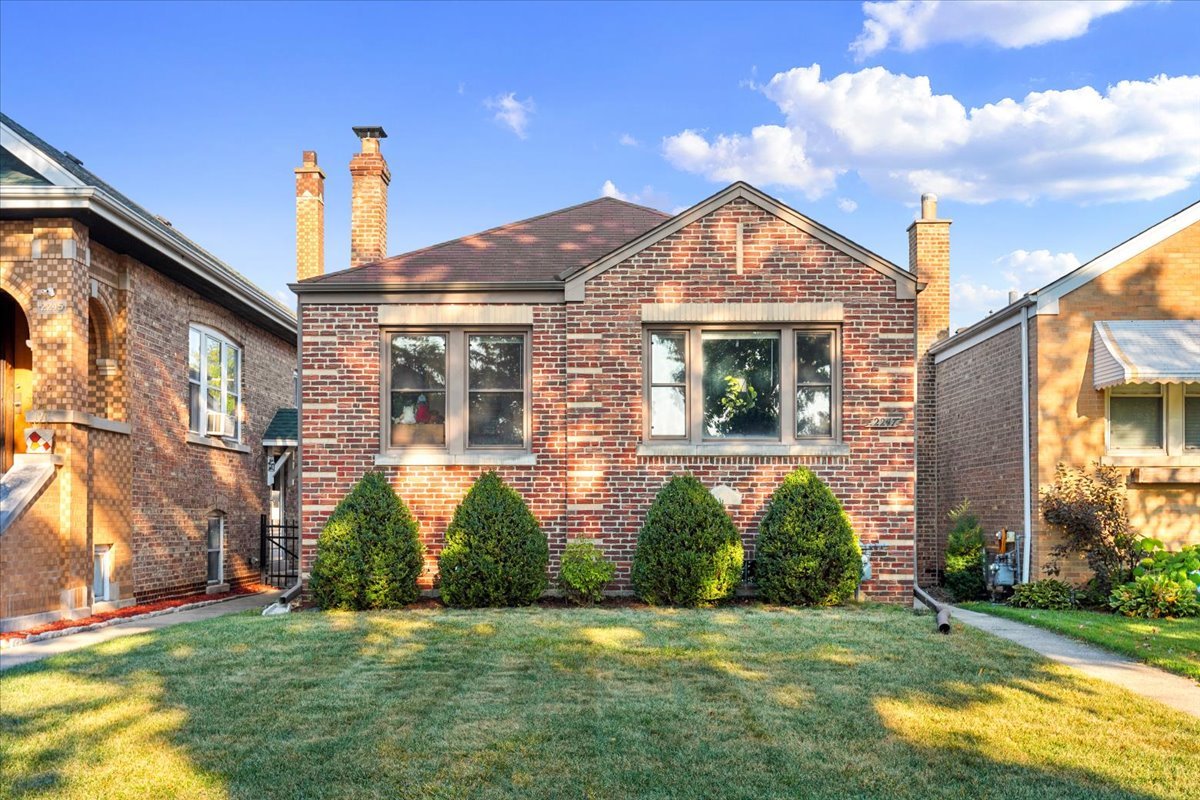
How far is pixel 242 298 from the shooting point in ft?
54.2

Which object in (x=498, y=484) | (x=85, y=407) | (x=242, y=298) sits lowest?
(x=498, y=484)

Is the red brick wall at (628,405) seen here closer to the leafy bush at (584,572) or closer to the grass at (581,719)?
the leafy bush at (584,572)

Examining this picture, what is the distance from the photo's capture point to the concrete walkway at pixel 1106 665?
295 inches

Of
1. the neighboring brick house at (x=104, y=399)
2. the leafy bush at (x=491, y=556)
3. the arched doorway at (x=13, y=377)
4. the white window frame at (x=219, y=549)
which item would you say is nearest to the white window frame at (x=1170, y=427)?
the leafy bush at (x=491, y=556)

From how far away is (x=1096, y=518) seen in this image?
13.2 meters

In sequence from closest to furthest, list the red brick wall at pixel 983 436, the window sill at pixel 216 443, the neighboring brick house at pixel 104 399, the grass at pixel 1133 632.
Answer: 1. the grass at pixel 1133 632
2. the neighboring brick house at pixel 104 399
3. the red brick wall at pixel 983 436
4. the window sill at pixel 216 443

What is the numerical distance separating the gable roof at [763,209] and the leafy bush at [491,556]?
9.84 ft

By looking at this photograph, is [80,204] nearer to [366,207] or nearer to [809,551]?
[366,207]

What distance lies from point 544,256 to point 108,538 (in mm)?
6951

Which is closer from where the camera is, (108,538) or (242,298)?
(108,538)

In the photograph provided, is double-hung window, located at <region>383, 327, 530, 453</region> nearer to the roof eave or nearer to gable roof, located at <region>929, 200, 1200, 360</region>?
the roof eave

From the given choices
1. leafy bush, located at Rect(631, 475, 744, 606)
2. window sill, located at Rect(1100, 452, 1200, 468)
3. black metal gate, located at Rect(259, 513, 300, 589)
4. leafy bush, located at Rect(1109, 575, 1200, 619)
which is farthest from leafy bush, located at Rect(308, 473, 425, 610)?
window sill, located at Rect(1100, 452, 1200, 468)

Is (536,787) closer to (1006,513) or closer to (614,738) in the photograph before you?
(614,738)

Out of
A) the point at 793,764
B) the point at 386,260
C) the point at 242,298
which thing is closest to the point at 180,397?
the point at 242,298
